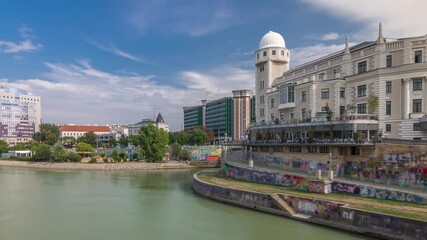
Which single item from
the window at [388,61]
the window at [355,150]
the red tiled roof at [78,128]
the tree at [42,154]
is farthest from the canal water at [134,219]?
the red tiled roof at [78,128]

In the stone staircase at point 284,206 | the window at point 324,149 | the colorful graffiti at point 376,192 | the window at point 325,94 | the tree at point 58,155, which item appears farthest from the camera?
the tree at point 58,155

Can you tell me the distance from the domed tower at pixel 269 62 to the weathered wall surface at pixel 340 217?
2464 centimetres

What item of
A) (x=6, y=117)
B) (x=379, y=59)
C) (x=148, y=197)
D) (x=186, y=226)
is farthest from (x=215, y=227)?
(x=6, y=117)

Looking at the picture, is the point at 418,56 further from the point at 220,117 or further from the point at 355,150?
the point at 220,117

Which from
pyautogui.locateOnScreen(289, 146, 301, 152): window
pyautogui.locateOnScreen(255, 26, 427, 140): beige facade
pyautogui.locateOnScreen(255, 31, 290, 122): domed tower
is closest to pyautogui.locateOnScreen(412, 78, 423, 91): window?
pyautogui.locateOnScreen(255, 26, 427, 140): beige facade

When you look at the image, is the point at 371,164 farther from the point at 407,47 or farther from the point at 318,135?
the point at 407,47

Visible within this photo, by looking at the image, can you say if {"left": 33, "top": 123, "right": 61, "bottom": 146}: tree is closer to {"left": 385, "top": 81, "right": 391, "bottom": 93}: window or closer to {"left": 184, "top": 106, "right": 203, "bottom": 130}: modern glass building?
{"left": 184, "top": 106, "right": 203, "bottom": 130}: modern glass building

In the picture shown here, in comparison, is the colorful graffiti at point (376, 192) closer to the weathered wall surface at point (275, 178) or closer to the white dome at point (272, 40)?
the weathered wall surface at point (275, 178)

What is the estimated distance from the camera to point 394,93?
36125 millimetres

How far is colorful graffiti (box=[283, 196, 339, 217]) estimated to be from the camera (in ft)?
84.1

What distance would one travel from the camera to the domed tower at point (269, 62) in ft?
181

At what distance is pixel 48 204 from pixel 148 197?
10304 mm

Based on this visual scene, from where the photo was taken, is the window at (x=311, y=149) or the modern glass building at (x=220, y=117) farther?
the modern glass building at (x=220, y=117)

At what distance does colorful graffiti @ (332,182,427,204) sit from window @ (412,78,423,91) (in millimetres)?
13647
